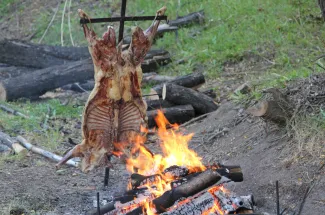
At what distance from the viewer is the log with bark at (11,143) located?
25.4 feet

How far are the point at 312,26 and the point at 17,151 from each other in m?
5.93

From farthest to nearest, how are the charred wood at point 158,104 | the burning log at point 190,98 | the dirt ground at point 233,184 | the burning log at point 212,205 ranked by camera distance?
the charred wood at point 158,104 → the burning log at point 190,98 → the dirt ground at point 233,184 → the burning log at point 212,205

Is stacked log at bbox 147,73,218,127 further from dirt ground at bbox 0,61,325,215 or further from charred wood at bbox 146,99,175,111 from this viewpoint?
dirt ground at bbox 0,61,325,215

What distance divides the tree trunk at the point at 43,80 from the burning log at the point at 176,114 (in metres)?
2.58

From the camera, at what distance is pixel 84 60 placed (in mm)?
11258

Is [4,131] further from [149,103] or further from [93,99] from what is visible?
[93,99]

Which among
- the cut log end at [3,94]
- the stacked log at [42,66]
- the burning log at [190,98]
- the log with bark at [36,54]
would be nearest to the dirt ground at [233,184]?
the burning log at [190,98]

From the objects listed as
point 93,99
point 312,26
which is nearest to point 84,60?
point 312,26

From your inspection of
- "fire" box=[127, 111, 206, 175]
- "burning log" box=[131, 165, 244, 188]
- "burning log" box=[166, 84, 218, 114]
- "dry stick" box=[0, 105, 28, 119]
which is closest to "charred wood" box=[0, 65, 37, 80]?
"dry stick" box=[0, 105, 28, 119]

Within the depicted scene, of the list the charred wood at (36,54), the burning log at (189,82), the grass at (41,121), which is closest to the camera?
the grass at (41,121)

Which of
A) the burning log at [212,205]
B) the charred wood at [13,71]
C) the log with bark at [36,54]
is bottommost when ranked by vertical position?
the charred wood at [13,71]

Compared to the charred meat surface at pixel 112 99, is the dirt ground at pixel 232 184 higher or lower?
lower

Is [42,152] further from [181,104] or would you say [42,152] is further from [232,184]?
[232,184]

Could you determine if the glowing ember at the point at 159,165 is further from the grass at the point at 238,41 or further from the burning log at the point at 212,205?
the grass at the point at 238,41
